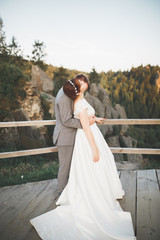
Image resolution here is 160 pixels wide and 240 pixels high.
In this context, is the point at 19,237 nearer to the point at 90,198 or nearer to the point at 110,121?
the point at 90,198

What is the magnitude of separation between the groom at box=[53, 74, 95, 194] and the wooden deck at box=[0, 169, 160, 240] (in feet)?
1.42

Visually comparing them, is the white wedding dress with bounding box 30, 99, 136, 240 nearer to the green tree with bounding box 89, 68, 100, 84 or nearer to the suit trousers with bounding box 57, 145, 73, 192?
the suit trousers with bounding box 57, 145, 73, 192

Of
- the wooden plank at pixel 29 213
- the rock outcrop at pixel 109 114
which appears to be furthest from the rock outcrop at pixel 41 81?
the wooden plank at pixel 29 213

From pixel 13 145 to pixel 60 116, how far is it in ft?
18.2

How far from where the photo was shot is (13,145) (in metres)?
7.27

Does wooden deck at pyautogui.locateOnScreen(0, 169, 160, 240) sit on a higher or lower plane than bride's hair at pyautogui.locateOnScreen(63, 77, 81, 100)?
lower

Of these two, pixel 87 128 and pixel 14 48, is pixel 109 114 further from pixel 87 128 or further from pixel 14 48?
pixel 87 128

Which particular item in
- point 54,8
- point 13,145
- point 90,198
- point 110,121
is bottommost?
point 13,145

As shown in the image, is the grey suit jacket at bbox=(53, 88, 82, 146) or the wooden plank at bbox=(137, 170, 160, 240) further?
the grey suit jacket at bbox=(53, 88, 82, 146)

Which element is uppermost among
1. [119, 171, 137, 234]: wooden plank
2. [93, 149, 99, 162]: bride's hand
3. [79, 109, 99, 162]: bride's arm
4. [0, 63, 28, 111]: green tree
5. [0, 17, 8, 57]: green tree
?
[0, 17, 8, 57]: green tree

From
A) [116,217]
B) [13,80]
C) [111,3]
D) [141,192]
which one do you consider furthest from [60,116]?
[111,3]

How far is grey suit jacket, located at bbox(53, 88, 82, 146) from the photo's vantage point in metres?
2.20

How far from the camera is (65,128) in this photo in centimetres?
236

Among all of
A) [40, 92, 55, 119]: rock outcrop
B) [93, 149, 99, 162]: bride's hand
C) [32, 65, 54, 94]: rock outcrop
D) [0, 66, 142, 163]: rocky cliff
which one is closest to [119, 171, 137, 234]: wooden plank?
[93, 149, 99, 162]: bride's hand
